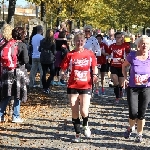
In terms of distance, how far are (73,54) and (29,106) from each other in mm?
4046

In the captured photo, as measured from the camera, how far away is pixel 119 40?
11.1 metres

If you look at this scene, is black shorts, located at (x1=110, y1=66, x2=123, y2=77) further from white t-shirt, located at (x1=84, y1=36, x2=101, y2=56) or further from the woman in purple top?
the woman in purple top

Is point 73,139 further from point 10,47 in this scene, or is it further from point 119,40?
point 119,40

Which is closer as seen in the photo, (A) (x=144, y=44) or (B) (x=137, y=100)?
(A) (x=144, y=44)

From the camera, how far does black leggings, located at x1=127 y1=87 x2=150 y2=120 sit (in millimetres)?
7324

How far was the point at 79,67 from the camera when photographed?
743 centimetres

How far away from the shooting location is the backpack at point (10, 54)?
8.24 meters

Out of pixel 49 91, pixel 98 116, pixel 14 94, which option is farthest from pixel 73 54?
pixel 49 91

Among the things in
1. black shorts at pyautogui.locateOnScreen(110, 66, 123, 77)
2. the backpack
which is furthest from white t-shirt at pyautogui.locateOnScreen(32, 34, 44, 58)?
the backpack

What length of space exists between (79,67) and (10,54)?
1570mm

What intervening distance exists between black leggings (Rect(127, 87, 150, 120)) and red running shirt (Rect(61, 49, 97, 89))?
2.51 ft

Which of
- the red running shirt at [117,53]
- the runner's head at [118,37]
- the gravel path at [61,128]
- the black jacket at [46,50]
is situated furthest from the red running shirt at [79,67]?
the black jacket at [46,50]

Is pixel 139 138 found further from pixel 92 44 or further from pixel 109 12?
pixel 109 12

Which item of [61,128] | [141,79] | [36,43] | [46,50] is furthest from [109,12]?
[141,79]
